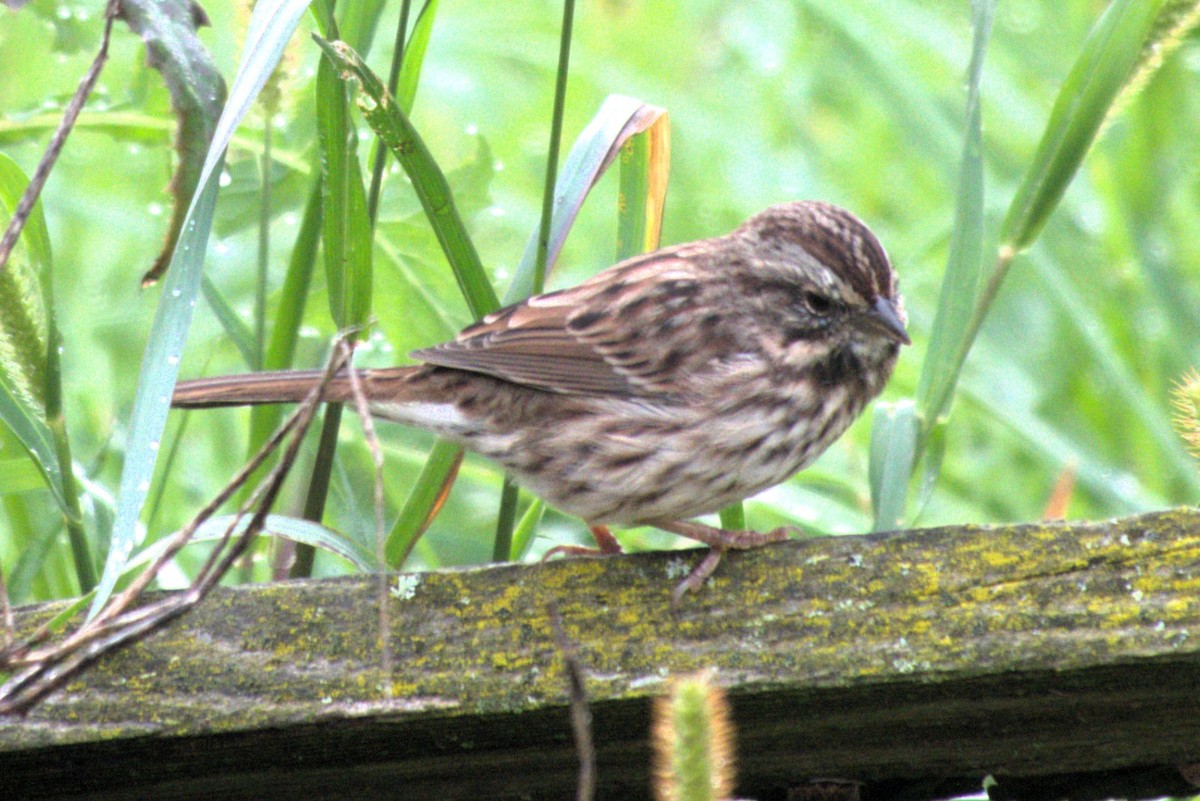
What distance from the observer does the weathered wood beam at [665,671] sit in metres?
1.92

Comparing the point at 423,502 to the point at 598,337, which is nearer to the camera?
the point at 423,502

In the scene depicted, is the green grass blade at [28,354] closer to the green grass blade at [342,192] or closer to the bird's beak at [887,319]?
the green grass blade at [342,192]

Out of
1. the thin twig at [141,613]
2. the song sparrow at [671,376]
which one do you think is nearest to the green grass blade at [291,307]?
the song sparrow at [671,376]

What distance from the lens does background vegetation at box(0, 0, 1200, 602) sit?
10.8ft

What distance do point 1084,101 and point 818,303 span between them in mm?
565

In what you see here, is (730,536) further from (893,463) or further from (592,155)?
(592,155)

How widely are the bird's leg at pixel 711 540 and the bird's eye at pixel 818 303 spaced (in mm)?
405

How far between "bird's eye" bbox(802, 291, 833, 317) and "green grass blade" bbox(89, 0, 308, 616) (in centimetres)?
105

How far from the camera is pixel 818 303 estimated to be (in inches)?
112

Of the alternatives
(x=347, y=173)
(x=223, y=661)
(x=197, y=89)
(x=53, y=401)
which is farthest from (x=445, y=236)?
(x=223, y=661)

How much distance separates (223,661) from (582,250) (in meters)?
3.63

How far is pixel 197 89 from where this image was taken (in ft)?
8.39

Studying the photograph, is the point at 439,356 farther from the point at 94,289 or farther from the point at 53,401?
the point at 94,289

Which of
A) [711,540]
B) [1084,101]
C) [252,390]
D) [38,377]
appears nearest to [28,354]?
[38,377]
